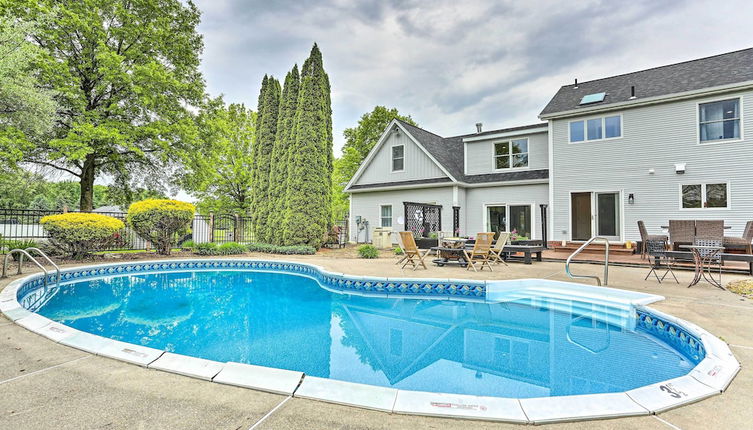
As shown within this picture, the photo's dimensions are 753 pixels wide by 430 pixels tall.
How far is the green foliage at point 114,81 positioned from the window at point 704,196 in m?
18.1

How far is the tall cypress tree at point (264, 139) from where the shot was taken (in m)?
16.1

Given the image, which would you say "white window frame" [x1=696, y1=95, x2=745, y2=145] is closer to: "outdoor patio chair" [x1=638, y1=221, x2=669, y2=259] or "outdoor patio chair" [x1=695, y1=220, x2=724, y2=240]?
"outdoor patio chair" [x1=638, y1=221, x2=669, y2=259]

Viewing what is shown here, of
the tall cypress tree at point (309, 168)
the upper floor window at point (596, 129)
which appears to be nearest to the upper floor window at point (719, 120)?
the upper floor window at point (596, 129)

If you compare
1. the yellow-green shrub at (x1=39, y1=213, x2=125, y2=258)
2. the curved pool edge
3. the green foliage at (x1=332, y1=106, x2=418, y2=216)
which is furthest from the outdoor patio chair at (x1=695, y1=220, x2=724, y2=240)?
the green foliage at (x1=332, y1=106, x2=418, y2=216)

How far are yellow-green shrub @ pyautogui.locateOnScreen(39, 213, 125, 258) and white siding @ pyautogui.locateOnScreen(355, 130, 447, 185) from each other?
10.6 m

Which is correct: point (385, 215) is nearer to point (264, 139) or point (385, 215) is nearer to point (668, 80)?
point (264, 139)

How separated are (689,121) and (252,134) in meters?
24.0

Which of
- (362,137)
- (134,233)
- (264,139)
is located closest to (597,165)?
(264,139)

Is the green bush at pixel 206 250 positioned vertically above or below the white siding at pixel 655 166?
below

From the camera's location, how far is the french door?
11750 millimetres

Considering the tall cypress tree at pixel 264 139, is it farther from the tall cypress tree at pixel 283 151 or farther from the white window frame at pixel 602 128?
the white window frame at pixel 602 128

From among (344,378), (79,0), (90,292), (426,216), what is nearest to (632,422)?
(344,378)

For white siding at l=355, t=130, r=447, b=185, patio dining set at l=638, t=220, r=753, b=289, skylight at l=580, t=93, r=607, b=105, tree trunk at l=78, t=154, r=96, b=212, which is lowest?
patio dining set at l=638, t=220, r=753, b=289

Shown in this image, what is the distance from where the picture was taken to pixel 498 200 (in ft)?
46.9
